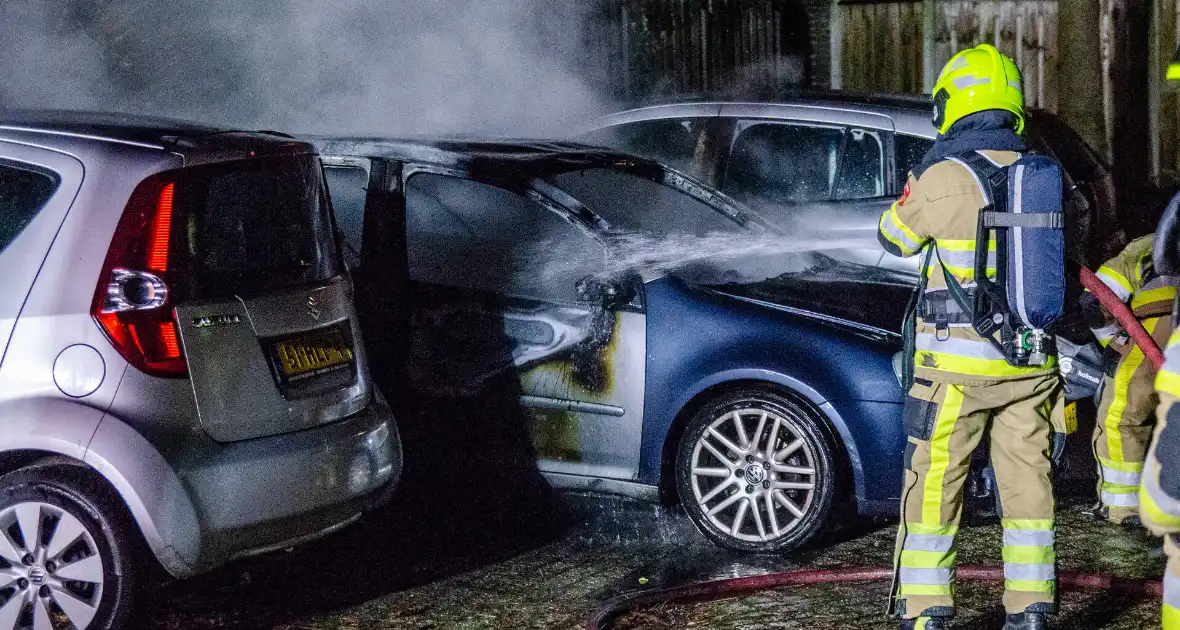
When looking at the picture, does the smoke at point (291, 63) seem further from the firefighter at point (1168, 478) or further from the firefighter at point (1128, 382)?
the firefighter at point (1168, 478)

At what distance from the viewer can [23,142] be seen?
14.3 feet

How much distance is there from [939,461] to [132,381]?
2.41 m

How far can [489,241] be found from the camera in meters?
5.91

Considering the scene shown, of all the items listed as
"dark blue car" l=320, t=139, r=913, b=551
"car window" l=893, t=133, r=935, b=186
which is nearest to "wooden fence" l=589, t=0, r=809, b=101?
"car window" l=893, t=133, r=935, b=186

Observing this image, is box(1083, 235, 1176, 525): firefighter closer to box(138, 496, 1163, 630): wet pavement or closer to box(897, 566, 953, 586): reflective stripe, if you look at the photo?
box(138, 496, 1163, 630): wet pavement

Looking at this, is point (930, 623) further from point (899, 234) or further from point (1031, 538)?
point (899, 234)

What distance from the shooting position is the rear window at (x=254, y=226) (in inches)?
171

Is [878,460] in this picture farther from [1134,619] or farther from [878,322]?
[1134,619]

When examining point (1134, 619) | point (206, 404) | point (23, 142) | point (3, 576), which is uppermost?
point (23, 142)

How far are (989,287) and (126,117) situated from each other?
2.94 m

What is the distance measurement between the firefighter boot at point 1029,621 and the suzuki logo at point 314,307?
2.39m

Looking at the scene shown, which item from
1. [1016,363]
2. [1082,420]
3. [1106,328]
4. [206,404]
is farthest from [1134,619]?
[206,404]

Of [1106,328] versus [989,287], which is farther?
[1106,328]

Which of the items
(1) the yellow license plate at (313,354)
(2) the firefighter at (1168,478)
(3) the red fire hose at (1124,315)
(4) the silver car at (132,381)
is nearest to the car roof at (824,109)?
(3) the red fire hose at (1124,315)
